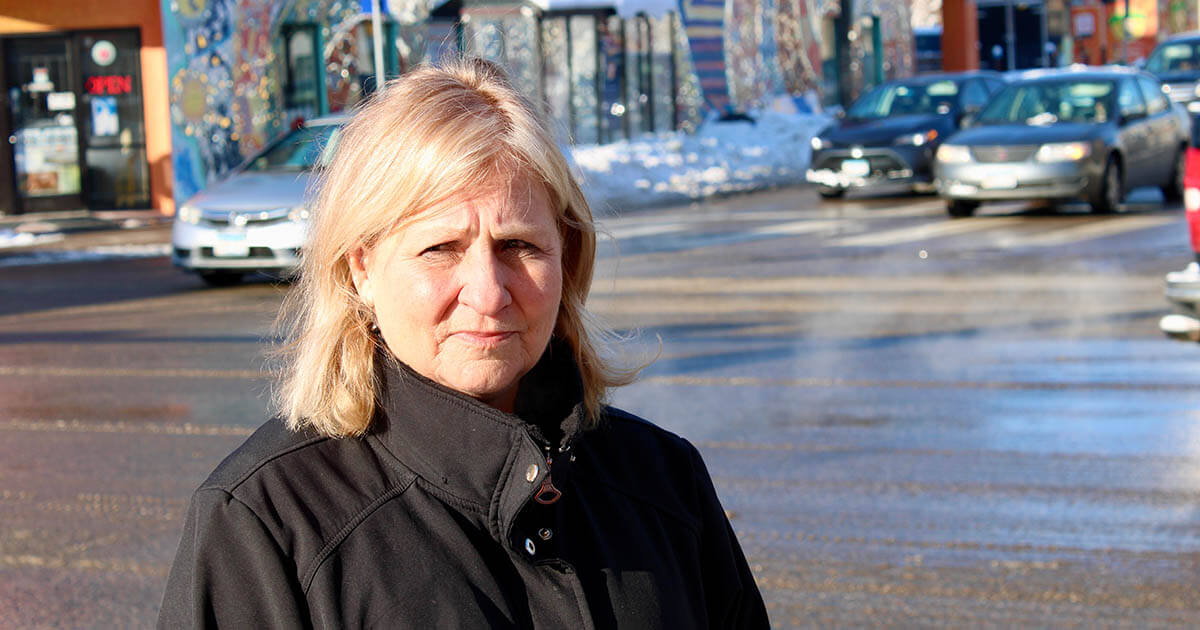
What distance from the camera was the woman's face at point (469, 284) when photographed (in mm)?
2070

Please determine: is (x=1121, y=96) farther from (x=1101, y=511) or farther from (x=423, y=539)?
(x=423, y=539)

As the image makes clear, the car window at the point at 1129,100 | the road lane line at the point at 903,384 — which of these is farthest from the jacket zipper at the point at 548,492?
the car window at the point at 1129,100

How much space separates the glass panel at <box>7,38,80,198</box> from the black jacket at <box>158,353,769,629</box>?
2241 centimetres

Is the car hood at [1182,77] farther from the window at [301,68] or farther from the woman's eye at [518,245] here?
the woman's eye at [518,245]

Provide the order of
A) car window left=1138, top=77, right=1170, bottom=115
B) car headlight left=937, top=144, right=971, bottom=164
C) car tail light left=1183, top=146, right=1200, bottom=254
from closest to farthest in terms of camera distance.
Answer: car tail light left=1183, top=146, right=1200, bottom=254 < car headlight left=937, top=144, right=971, bottom=164 < car window left=1138, top=77, right=1170, bottom=115

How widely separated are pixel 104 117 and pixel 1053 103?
1393 centimetres

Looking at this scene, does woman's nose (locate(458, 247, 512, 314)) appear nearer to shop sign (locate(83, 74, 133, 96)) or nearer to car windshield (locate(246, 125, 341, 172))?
car windshield (locate(246, 125, 341, 172))

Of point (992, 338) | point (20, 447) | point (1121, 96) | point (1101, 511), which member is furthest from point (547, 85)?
point (1101, 511)

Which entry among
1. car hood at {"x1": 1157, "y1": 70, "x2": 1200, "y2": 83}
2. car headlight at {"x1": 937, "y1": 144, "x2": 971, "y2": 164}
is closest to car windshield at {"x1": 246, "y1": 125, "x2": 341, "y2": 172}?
car headlight at {"x1": 937, "y1": 144, "x2": 971, "y2": 164}

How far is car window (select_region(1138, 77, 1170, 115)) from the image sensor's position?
18672 millimetres

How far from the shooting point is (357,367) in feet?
6.99

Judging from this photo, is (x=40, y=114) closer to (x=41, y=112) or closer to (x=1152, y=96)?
(x=41, y=112)

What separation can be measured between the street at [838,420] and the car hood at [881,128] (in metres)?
5.76

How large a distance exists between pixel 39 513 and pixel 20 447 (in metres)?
1.42
